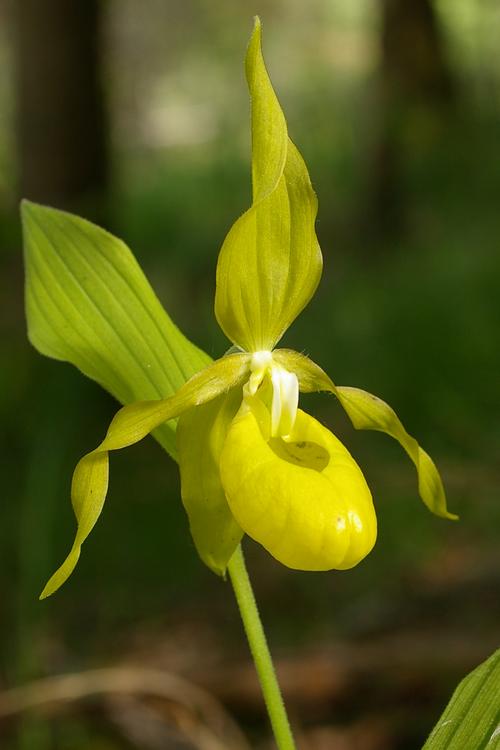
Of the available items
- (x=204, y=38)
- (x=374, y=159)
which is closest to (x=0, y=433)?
(x=374, y=159)

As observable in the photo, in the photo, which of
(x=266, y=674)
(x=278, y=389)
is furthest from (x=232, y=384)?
(x=266, y=674)

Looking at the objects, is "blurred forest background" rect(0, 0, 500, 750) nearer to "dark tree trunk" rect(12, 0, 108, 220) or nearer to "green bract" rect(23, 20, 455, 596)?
"dark tree trunk" rect(12, 0, 108, 220)

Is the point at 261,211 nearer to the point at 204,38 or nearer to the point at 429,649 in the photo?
the point at 429,649

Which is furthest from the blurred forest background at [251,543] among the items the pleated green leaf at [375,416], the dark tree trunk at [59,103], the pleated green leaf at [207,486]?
the pleated green leaf at [375,416]

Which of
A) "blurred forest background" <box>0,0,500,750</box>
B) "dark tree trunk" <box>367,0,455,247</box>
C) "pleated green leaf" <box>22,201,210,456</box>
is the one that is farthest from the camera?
"dark tree trunk" <box>367,0,455,247</box>

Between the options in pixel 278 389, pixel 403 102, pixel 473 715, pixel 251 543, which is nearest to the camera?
pixel 473 715

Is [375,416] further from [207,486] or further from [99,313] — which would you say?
[99,313]

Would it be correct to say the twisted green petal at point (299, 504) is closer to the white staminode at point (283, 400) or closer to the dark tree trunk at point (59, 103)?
the white staminode at point (283, 400)

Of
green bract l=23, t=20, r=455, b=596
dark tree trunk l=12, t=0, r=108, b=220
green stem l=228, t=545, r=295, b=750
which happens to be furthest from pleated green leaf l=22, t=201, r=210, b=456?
dark tree trunk l=12, t=0, r=108, b=220
